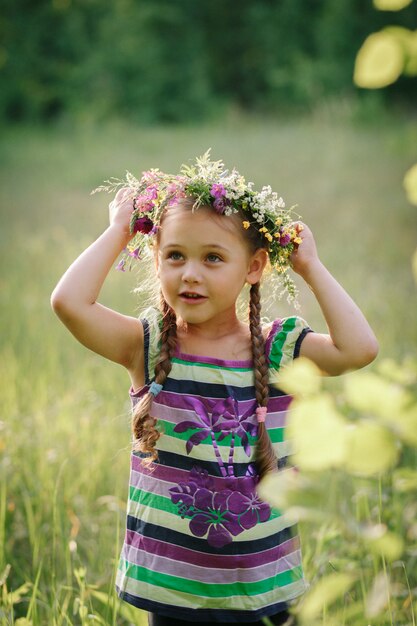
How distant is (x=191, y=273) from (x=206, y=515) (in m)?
0.57

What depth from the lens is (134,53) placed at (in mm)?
21406

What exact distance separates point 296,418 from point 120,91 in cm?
2160

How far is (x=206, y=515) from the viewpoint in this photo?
182 centimetres

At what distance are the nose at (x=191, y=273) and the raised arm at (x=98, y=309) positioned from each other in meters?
0.19

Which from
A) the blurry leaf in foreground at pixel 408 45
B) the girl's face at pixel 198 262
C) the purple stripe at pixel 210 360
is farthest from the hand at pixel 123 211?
the blurry leaf in foreground at pixel 408 45

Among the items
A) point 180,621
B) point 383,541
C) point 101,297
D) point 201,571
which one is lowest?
point 180,621

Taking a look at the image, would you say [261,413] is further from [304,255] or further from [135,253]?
[135,253]

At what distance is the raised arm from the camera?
6.09ft

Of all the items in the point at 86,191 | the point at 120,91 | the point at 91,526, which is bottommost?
the point at 91,526

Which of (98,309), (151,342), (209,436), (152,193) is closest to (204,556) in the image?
(209,436)

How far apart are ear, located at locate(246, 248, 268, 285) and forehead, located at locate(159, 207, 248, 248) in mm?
103

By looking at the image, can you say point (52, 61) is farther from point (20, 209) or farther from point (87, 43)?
point (20, 209)

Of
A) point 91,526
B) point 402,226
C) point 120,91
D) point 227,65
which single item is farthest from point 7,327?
point 227,65

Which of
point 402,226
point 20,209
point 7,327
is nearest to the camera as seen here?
point 7,327
